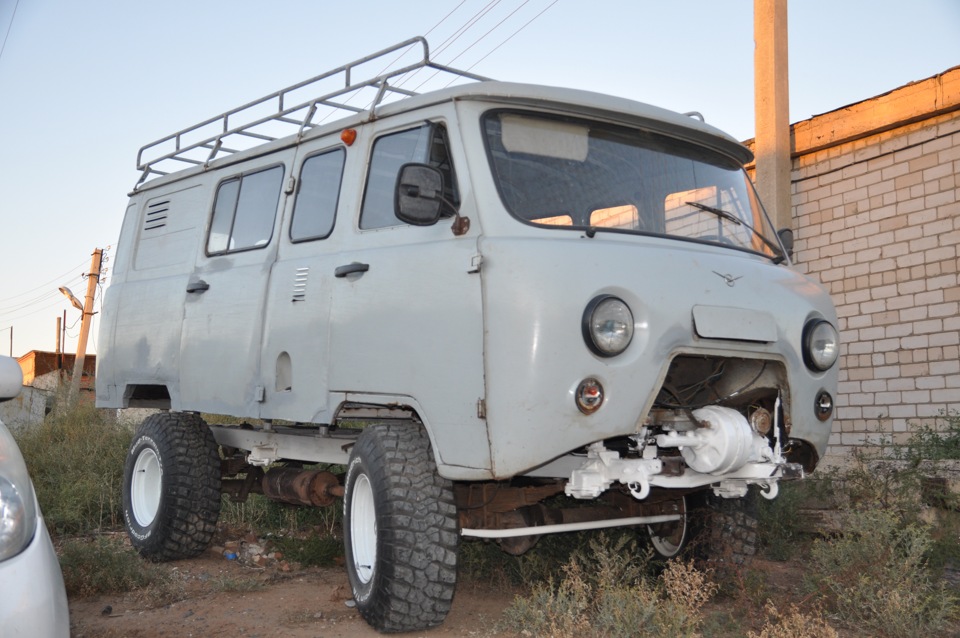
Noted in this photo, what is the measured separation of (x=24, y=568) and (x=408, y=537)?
1971 millimetres

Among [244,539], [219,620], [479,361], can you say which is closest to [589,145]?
[479,361]

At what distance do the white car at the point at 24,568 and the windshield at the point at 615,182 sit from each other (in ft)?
7.93

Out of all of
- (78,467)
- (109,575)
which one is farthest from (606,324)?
(78,467)

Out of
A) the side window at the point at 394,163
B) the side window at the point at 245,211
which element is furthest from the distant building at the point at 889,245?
the side window at the point at 245,211

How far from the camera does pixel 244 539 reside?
7.52 metres

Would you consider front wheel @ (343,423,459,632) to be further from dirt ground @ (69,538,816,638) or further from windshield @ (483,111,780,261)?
windshield @ (483,111,780,261)

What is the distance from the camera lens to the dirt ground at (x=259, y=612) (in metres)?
4.74

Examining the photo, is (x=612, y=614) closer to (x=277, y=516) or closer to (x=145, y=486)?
(x=145, y=486)

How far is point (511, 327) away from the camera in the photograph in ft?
13.3

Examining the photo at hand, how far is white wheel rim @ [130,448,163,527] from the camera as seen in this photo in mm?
6977

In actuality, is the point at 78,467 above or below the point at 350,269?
below

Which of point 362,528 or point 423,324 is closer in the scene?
point 423,324

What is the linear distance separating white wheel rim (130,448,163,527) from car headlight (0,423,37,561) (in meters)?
4.09

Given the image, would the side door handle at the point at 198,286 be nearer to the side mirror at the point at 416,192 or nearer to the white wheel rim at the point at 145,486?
the white wheel rim at the point at 145,486
